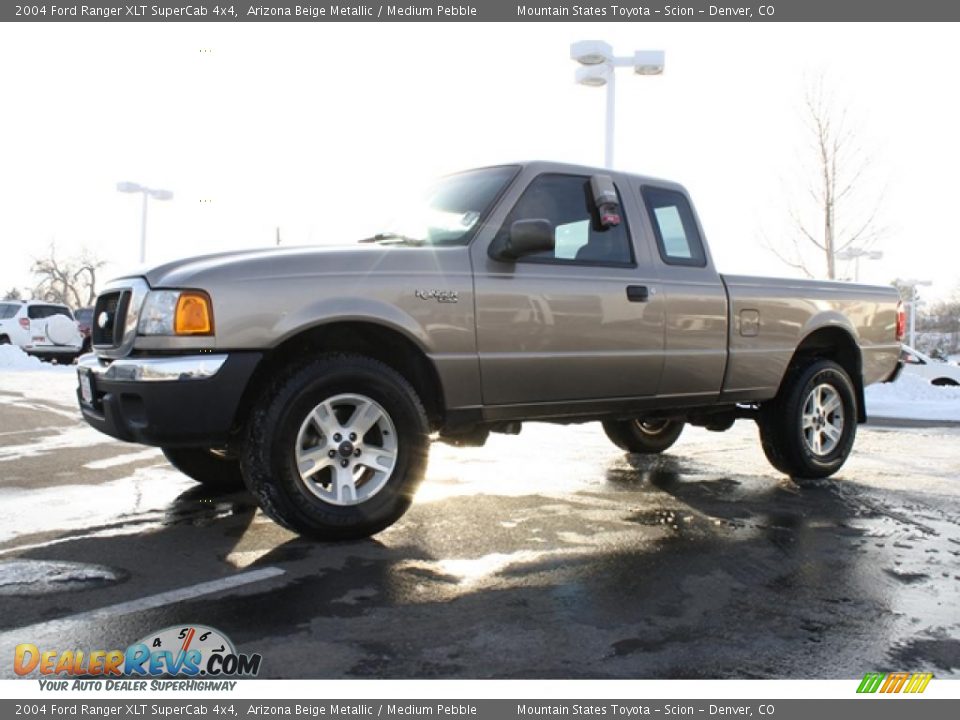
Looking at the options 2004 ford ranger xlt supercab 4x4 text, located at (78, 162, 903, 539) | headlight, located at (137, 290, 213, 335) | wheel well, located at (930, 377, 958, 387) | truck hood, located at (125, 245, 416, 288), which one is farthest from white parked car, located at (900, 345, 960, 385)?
headlight, located at (137, 290, 213, 335)

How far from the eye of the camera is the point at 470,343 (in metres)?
4.50

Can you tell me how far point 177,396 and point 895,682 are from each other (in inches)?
121

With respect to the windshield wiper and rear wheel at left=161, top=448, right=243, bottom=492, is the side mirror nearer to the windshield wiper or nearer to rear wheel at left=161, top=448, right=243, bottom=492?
the windshield wiper

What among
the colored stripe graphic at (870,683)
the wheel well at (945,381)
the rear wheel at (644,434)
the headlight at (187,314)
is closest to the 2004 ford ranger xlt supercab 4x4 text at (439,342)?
the headlight at (187,314)

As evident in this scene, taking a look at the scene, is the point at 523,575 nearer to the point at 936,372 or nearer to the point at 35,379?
the point at 35,379

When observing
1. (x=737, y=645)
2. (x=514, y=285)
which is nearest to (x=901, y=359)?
(x=514, y=285)

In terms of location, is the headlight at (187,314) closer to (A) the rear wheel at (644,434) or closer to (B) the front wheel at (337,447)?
(B) the front wheel at (337,447)

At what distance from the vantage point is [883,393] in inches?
597

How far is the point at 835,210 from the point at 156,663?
71.5ft

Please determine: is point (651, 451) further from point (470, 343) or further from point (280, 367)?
point (280, 367)

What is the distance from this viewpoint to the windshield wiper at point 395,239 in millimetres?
4754

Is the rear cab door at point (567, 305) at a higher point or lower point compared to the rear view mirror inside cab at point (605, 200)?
lower

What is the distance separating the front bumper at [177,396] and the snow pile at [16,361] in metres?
17.5

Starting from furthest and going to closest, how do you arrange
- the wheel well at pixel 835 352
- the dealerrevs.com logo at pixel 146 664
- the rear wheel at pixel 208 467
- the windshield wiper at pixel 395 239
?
1. the wheel well at pixel 835 352
2. the rear wheel at pixel 208 467
3. the windshield wiper at pixel 395 239
4. the dealerrevs.com logo at pixel 146 664
